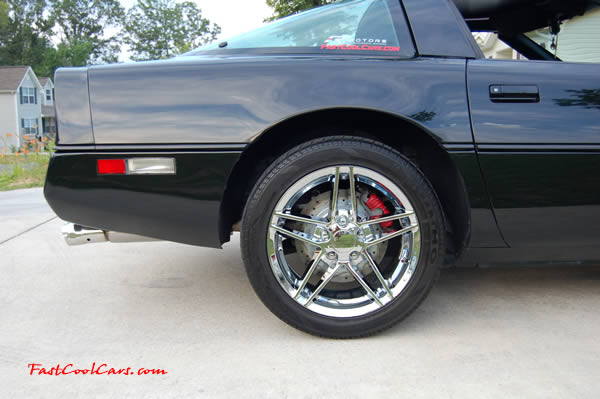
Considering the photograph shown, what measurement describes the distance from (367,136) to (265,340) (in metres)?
0.99

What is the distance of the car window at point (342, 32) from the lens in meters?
1.97

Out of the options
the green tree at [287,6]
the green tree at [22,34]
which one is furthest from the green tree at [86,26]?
the green tree at [287,6]

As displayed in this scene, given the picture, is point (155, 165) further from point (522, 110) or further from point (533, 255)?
point (533, 255)

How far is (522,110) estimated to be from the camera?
181cm

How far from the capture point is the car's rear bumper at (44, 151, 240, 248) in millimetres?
1801

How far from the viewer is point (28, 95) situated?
38188 mm

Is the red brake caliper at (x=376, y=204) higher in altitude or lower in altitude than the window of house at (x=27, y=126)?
lower

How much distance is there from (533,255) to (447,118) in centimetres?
71

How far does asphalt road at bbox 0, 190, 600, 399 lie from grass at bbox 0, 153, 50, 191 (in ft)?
17.5

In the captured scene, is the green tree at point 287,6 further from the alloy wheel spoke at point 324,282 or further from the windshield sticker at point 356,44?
the alloy wheel spoke at point 324,282

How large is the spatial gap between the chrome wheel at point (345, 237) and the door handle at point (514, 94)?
54 centimetres

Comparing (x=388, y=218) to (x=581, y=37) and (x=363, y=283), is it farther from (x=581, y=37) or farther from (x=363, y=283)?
(x=581, y=37)

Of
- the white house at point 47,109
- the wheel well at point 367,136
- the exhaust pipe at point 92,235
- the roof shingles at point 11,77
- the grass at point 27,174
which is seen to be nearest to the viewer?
the wheel well at point 367,136

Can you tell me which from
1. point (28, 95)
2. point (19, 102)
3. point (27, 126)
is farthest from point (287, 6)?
point (28, 95)
